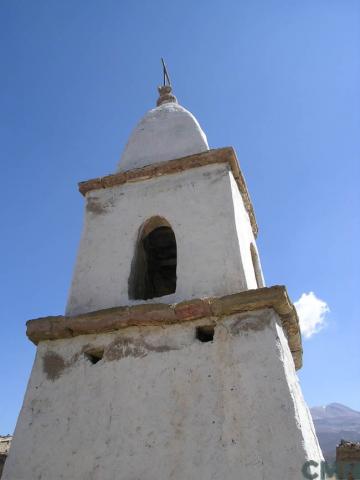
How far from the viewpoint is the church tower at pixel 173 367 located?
3.68 m

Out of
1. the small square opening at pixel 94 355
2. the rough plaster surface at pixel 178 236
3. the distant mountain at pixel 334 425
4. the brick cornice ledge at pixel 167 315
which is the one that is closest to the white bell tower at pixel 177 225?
the rough plaster surface at pixel 178 236

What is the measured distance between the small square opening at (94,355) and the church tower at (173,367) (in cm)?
1

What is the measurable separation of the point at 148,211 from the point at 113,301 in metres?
1.48

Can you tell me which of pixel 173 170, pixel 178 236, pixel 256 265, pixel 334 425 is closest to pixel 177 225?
pixel 178 236

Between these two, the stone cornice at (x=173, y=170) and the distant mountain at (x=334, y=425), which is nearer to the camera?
the stone cornice at (x=173, y=170)

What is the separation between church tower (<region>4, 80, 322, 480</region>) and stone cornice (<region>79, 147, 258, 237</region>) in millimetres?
64

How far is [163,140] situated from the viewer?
7.68 meters

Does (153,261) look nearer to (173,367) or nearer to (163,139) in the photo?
(163,139)

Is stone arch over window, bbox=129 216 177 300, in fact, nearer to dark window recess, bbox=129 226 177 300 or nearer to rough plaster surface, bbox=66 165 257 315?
dark window recess, bbox=129 226 177 300

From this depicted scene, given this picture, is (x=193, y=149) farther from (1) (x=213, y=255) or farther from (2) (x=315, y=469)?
(2) (x=315, y=469)

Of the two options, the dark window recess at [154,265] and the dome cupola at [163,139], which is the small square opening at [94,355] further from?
the dome cupola at [163,139]

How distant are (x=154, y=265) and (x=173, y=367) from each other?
10.5ft

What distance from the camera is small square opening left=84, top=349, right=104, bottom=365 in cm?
469

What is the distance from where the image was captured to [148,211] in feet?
20.1
